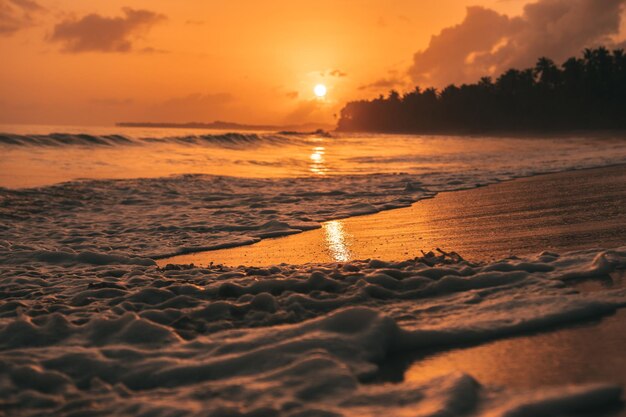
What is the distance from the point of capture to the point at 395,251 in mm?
5766

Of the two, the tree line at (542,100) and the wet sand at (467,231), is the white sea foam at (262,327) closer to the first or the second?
the wet sand at (467,231)

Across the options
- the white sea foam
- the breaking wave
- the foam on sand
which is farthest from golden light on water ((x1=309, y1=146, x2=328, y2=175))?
the foam on sand

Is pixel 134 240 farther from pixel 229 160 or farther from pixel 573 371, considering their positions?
pixel 229 160

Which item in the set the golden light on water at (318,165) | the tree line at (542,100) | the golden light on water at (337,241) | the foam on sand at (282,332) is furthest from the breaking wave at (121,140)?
the tree line at (542,100)

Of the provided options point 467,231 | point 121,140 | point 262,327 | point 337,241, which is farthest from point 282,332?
point 121,140

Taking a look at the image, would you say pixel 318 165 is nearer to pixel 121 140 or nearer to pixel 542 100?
pixel 121 140

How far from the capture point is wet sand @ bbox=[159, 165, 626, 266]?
5.68m

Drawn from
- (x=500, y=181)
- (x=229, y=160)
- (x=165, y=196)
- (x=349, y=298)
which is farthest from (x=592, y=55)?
(x=349, y=298)

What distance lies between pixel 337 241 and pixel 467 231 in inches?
61.9

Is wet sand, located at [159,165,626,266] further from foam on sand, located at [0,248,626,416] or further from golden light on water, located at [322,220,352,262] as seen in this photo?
foam on sand, located at [0,248,626,416]

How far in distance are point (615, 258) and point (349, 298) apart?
2.34 meters

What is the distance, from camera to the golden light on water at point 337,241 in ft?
18.9

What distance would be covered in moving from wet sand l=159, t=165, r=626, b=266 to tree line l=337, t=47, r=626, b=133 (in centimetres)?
7845

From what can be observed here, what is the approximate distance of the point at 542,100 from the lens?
9038 cm
